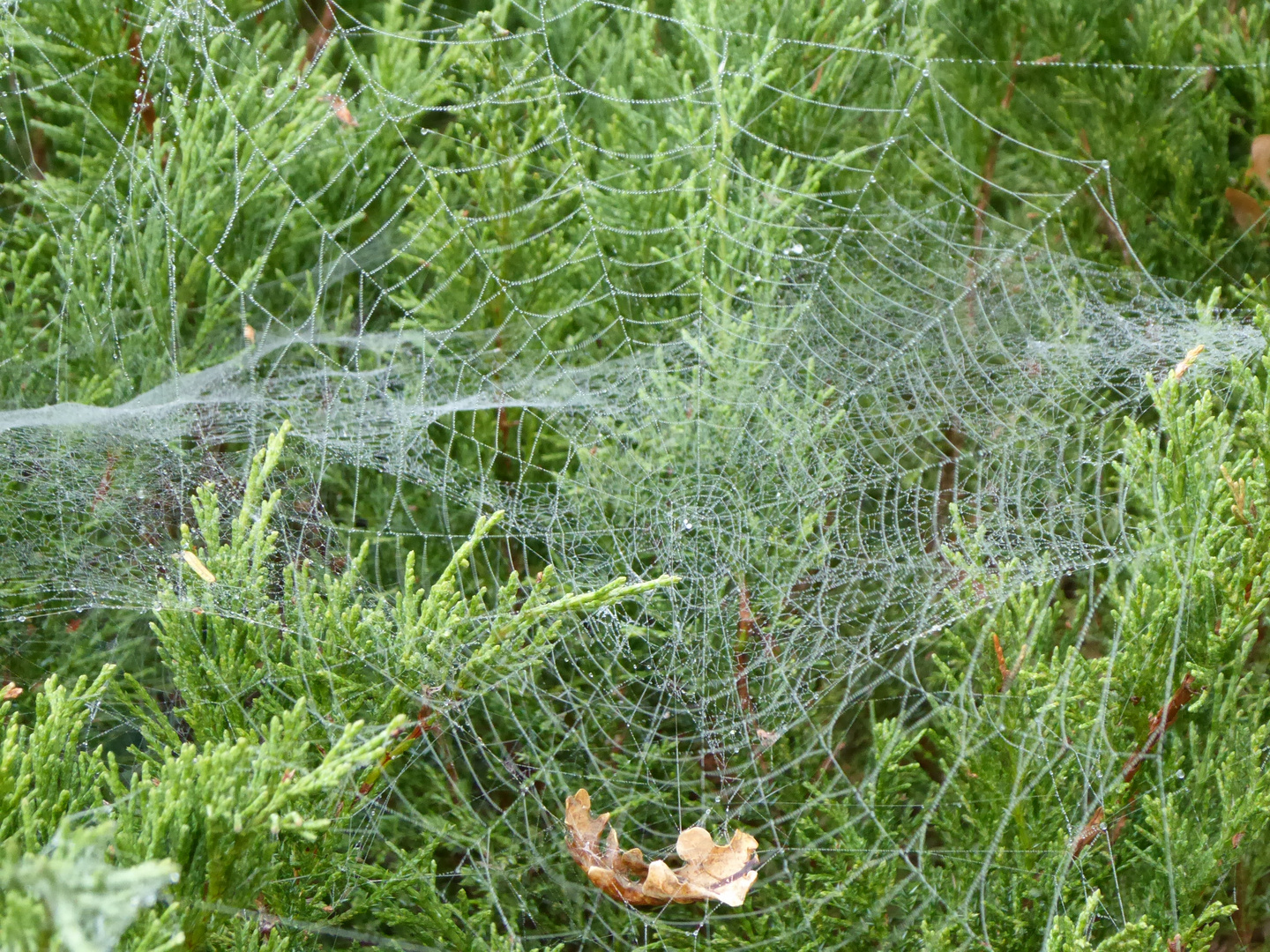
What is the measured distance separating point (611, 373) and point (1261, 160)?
137 centimetres

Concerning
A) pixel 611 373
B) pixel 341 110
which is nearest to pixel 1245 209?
pixel 611 373

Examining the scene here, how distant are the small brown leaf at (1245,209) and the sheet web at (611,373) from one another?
24cm

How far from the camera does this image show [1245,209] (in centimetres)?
209

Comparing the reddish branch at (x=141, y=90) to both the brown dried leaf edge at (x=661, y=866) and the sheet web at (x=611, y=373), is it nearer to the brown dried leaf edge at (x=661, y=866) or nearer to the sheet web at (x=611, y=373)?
the sheet web at (x=611, y=373)

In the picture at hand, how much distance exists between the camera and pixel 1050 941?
3.91 feet

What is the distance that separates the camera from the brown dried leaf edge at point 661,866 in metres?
1.41

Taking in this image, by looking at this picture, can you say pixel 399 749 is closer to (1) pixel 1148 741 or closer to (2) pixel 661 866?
(2) pixel 661 866

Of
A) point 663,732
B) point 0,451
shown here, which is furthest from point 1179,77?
point 0,451

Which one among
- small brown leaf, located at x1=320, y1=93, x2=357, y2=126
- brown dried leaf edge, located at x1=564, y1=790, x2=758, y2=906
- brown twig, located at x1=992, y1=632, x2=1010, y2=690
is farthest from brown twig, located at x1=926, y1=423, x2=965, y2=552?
small brown leaf, located at x1=320, y1=93, x2=357, y2=126

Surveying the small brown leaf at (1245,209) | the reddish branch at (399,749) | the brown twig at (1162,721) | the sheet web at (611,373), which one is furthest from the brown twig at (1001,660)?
the small brown leaf at (1245,209)

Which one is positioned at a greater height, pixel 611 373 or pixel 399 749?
pixel 611 373

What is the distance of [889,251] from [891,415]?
0.44 meters

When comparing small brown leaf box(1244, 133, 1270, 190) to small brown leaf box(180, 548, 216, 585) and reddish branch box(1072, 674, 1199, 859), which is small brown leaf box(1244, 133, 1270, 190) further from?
small brown leaf box(180, 548, 216, 585)

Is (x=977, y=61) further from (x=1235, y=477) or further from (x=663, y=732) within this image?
(x=663, y=732)
